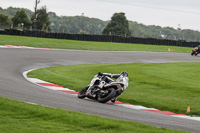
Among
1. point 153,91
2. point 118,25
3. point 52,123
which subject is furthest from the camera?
point 118,25

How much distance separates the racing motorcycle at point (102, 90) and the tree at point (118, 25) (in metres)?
89.2

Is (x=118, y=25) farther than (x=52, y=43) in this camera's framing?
Yes

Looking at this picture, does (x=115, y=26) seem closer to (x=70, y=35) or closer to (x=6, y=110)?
A: (x=70, y=35)

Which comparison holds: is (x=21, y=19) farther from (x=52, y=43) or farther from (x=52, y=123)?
(x=52, y=123)

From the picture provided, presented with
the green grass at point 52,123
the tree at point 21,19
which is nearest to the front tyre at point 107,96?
the green grass at point 52,123

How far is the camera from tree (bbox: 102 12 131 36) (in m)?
102

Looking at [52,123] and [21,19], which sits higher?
[21,19]

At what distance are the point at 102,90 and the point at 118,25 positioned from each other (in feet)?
302

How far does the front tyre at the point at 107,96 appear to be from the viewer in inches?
453

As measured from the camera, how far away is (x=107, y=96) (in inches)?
456

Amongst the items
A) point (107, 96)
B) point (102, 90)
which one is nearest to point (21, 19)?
point (102, 90)

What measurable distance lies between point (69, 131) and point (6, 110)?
204 cm

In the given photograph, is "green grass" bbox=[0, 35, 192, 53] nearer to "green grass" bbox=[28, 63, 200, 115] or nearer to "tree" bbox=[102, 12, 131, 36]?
"green grass" bbox=[28, 63, 200, 115]

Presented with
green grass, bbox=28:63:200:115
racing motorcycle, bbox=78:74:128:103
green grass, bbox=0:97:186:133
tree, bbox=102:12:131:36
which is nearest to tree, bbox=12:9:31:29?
tree, bbox=102:12:131:36
